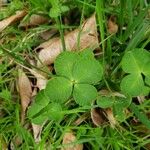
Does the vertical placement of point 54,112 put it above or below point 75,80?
below

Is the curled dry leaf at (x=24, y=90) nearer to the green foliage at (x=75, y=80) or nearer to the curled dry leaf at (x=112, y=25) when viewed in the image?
the green foliage at (x=75, y=80)

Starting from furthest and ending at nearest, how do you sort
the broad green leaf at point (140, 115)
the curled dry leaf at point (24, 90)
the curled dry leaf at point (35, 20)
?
1. the curled dry leaf at point (35, 20)
2. the curled dry leaf at point (24, 90)
3. the broad green leaf at point (140, 115)

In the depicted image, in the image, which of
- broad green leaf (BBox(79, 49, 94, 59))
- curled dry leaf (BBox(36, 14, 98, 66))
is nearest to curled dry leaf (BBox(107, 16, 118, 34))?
curled dry leaf (BBox(36, 14, 98, 66))

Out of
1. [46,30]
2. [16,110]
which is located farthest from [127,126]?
[46,30]

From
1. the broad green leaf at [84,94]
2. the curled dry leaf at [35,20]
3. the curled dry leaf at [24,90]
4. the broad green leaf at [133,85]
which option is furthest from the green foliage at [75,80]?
the curled dry leaf at [35,20]

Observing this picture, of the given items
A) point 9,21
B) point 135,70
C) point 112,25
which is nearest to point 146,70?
point 135,70

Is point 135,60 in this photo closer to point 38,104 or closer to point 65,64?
point 65,64
